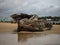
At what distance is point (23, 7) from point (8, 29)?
330 millimetres

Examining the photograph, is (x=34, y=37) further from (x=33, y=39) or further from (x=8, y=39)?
(x=8, y=39)

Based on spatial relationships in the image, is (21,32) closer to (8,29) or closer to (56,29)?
(8,29)

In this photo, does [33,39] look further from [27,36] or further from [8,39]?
[8,39]

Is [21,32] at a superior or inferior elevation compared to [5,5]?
inferior

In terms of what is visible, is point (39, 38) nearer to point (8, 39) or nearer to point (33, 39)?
point (33, 39)

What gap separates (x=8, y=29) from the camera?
208cm

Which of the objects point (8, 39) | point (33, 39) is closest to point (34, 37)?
point (33, 39)

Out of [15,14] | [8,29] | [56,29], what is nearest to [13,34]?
[8,29]

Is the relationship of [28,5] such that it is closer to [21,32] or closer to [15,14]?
[15,14]

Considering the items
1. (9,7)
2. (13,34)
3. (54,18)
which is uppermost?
(9,7)

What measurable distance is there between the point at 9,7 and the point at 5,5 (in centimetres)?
6

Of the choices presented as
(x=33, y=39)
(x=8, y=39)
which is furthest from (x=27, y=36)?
(x=8, y=39)

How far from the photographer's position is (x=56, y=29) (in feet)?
6.75

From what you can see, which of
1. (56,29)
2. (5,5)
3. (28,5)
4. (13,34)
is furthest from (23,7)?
(56,29)
